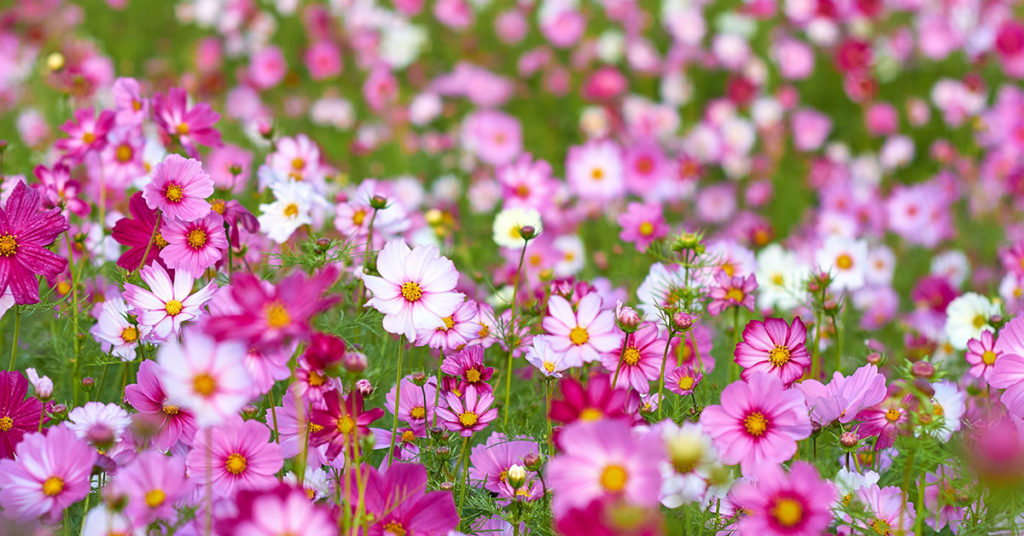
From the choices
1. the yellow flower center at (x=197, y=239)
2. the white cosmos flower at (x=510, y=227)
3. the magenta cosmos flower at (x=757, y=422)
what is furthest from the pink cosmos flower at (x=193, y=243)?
the magenta cosmos flower at (x=757, y=422)

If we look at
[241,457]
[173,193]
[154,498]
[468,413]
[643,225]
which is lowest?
[154,498]

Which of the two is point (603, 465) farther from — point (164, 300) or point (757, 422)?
point (164, 300)

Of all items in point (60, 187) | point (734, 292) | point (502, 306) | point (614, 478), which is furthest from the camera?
point (502, 306)

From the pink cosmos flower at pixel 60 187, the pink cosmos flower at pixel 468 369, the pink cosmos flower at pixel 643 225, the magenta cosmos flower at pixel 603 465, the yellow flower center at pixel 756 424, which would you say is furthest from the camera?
the pink cosmos flower at pixel 643 225

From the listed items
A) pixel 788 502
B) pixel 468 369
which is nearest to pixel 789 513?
pixel 788 502

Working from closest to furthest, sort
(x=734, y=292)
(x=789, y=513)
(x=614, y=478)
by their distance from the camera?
(x=614, y=478) < (x=789, y=513) < (x=734, y=292)

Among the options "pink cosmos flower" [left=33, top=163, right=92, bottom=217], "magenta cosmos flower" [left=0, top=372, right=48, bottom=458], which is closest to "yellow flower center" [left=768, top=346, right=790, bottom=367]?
"magenta cosmos flower" [left=0, top=372, right=48, bottom=458]

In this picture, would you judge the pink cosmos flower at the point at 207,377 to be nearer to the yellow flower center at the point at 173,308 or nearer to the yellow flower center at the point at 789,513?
the yellow flower center at the point at 173,308

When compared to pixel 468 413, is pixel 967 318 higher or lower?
higher
